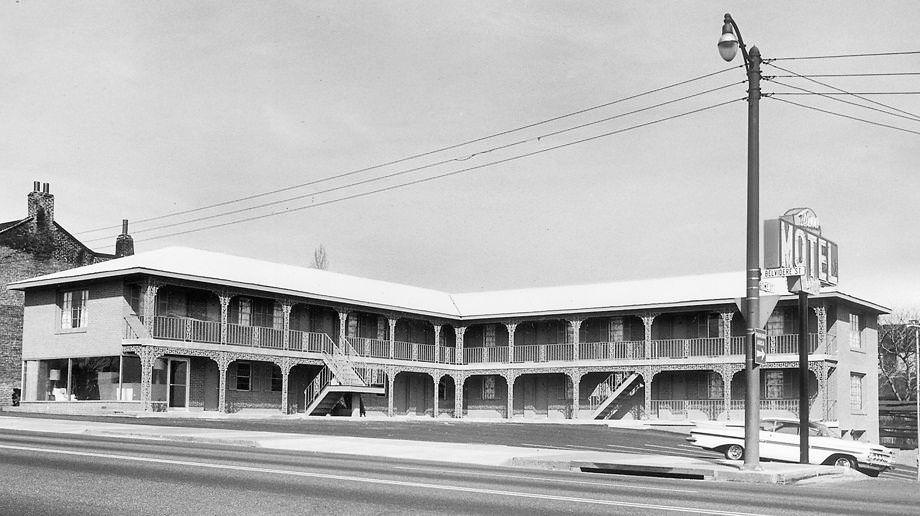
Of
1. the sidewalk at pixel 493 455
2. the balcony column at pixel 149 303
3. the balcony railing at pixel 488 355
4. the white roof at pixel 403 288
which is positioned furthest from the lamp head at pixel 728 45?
the balcony railing at pixel 488 355

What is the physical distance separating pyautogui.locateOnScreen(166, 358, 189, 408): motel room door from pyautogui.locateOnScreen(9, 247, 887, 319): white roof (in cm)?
386

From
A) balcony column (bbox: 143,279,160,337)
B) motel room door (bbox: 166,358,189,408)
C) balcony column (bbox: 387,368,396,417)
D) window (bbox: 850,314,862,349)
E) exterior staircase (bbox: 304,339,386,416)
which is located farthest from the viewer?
balcony column (bbox: 387,368,396,417)

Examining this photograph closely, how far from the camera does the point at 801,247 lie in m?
21.8

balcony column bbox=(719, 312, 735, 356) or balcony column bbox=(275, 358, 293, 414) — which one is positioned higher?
balcony column bbox=(719, 312, 735, 356)

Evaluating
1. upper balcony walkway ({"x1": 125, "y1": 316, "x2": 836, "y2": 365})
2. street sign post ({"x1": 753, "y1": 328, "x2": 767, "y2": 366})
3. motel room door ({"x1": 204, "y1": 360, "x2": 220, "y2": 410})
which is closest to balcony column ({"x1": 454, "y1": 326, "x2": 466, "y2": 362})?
upper balcony walkway ({"x1": 125, "y1": 316, "x2": 836, "y2": 365})

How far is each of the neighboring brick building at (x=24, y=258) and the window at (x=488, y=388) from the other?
878 inches

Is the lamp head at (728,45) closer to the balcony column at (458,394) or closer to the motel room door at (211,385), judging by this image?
the motel room door at (211,385)

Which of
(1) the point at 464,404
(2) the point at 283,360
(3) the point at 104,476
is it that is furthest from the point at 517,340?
(3) the point at 104,476

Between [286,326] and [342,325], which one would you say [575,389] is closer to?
[342,325]

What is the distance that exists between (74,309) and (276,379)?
9.45m

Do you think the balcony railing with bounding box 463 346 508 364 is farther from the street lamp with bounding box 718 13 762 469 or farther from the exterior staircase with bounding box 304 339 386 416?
the street lamp with bounding box 718 13 762 469

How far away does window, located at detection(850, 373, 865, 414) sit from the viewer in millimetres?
48031

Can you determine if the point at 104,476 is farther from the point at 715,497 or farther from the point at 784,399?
the point at 784,399

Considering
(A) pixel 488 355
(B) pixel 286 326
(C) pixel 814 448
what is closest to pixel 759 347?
(C) pixel 814 448
